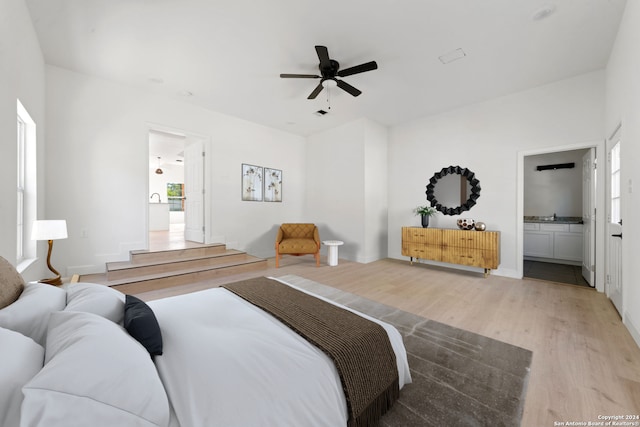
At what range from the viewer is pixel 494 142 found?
13.9ft

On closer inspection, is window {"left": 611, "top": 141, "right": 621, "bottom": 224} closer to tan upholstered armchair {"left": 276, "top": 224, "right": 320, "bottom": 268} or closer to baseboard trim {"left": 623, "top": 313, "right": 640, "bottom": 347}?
baseboard trim {"left": 623, "top": 313, "right": 640, "bottom": 347}

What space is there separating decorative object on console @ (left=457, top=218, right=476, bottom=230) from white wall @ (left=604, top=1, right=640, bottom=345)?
6.31 feet

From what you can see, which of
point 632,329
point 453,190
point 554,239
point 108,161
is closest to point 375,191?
point 453,190

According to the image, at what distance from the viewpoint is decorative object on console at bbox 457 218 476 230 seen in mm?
4375

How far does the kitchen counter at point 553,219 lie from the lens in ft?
16.4

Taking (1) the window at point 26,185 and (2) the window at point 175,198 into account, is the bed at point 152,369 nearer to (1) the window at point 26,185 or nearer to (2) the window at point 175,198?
(1) the window at point 26,185

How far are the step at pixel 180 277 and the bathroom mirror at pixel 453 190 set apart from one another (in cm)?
357

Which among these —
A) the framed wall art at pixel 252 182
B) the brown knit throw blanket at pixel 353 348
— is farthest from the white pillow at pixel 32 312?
the framed wall art at pixel 252 182

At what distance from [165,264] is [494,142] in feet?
18.9

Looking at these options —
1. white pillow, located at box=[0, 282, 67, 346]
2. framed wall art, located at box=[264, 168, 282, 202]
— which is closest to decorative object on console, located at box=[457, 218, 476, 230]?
framed wall art, located at box=[264, 168, 282, 202]

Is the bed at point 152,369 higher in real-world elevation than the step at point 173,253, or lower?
higher

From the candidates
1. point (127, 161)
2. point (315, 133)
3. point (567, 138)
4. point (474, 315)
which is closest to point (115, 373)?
point (474, 315)

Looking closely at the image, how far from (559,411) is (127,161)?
5.49m

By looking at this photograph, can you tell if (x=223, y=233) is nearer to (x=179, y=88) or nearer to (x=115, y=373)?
(x=179, y=88)
